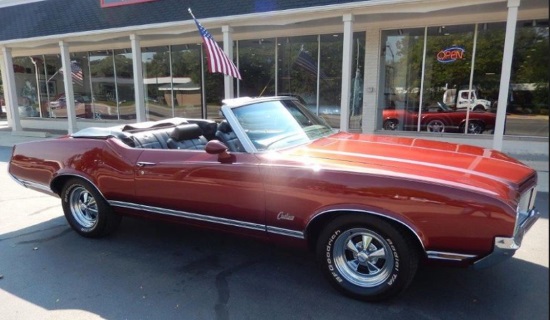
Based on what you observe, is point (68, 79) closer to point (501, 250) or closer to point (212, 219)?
point (212, 219)

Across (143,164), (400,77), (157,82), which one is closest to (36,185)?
(143,164)

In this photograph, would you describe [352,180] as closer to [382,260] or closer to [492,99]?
[382,260]

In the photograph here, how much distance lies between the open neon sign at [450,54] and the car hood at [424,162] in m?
7.02

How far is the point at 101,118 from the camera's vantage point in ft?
52.4

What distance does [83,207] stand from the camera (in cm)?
455

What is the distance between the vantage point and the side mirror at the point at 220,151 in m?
3.37

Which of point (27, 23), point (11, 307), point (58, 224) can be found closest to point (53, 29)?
point (27, 23)

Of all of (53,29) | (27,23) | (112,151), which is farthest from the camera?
(27,23)

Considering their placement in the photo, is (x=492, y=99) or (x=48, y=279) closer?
(x=48, y=279)

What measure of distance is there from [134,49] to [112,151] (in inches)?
340

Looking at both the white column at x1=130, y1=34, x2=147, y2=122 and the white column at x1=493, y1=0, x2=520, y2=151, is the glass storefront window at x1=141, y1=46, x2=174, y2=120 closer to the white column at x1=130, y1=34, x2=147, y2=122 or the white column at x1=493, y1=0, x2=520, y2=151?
the white column at x1=130, y1=34, x2=147, y2=122

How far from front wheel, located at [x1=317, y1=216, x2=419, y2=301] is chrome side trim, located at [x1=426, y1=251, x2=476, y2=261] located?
0.13 m

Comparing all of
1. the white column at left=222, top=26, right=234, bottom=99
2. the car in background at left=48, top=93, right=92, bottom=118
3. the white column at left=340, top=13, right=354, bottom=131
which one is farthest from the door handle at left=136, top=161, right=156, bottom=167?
the car in background at left=48, top=93, right=92, bottom=118

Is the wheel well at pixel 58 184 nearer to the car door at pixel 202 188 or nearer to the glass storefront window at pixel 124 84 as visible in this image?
the car door at pixel 202 188
